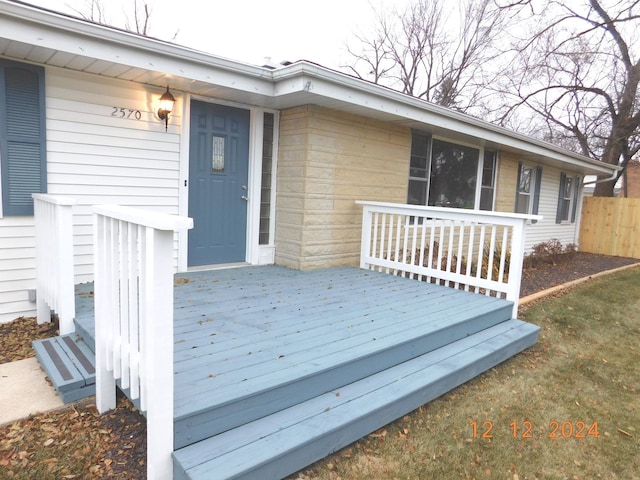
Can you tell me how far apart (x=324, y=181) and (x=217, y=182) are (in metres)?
1.31

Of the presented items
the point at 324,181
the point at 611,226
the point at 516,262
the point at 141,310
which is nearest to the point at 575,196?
the point at 611,226

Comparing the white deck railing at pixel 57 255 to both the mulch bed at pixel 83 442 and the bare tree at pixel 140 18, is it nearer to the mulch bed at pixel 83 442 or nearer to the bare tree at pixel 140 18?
the mulch bed at pixel 83 442

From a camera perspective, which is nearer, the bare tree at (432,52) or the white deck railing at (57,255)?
the white deck railing at (57,255)

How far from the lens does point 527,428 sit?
2.54 metres

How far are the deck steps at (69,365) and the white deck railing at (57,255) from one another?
0.18 m

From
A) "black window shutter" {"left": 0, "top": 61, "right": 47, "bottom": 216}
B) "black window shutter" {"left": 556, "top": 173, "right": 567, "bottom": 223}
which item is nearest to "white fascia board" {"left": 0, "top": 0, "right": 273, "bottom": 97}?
"black window shutter" {"left": 0, "top": 61, "right": 47, "bottom": 216}

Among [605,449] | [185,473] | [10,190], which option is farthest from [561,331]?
[10,190]

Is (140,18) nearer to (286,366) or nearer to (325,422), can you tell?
(286,366)

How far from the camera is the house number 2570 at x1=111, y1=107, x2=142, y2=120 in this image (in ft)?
13.0

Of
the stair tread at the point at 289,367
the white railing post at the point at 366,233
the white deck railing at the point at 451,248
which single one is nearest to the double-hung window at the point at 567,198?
the white deck railing at the point at 451,248

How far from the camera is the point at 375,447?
2229mm

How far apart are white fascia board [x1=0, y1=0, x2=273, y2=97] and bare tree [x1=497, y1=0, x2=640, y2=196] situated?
480 inches
